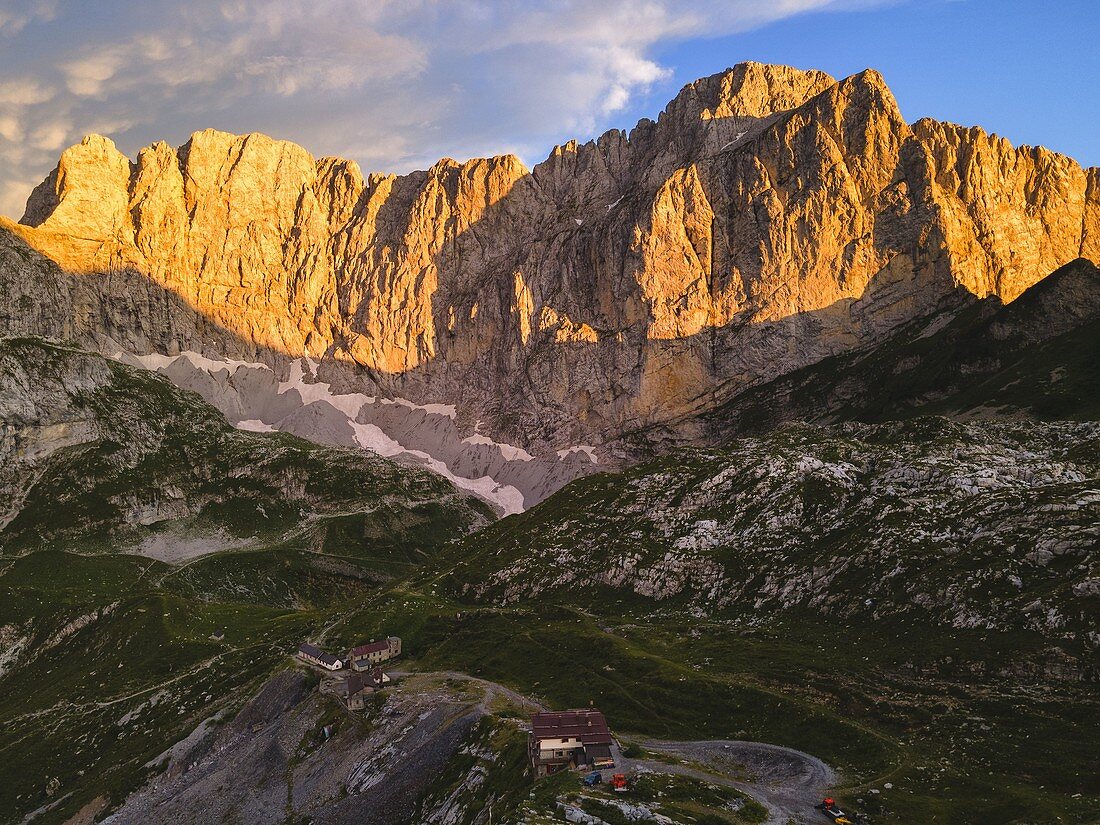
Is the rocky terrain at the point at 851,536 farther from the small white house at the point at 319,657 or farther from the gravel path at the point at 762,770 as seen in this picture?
the small white house at the point at 319,657

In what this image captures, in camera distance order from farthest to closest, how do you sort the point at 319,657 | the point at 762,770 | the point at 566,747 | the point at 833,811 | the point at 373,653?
the point at 319,657 < the point at 373,653 < the point at 762,770 < the point at 566,747 < the point at 833,811

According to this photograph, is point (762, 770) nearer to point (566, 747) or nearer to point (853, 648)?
point (566, 747)

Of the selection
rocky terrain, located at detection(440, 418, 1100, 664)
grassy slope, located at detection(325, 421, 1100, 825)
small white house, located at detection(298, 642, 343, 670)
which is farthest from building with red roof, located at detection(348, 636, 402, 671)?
rocky terrain, located at detection(440, 418, 1100, 664)

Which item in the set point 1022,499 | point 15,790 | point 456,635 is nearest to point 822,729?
point 1022,499

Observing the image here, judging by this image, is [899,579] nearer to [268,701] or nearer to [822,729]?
[822,729]

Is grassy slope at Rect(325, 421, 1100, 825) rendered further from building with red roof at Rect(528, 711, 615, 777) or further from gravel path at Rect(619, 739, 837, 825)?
building with red roof at Rect(528, 711, 615, 777)

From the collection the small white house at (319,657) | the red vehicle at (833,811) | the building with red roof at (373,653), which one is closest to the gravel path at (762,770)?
the red vehicle at (833,811)

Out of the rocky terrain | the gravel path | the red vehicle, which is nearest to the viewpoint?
the red vehicle

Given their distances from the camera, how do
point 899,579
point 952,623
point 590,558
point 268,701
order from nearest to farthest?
point 952,623 < point 899,579 < point 268,701 < point 590,558

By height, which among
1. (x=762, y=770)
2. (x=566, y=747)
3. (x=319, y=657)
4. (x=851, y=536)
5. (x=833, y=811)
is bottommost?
(x=319, y=657)

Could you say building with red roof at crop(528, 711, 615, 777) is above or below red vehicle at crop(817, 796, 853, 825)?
above

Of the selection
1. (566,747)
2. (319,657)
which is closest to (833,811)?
(566,747)
